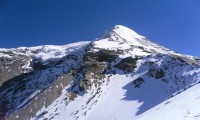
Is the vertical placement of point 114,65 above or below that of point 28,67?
below

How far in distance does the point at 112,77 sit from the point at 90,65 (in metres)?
10.2

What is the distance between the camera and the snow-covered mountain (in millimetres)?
69812

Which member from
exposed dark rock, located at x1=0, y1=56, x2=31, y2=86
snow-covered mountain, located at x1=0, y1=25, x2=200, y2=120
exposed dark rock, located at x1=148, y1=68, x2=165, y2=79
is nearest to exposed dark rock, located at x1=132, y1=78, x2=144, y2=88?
snow-covered mountain, located at x1=0, y1=25, x2=200, y2=120

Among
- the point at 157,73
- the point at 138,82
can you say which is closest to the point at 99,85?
the point at 138,82

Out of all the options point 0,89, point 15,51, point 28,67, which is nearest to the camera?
point 0,89

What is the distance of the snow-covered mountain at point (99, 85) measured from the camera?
6981cm

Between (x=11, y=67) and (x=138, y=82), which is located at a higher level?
(x=11, y=67)

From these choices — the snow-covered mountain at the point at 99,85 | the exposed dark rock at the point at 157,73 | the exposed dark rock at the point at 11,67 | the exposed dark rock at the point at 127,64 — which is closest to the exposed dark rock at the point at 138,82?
the snow-covered mountain at the point at 99,85

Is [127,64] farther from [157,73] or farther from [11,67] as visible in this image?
[11,67]

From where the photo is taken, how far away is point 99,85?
8281 centimetres

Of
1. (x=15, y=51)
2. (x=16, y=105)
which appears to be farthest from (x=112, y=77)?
(x=15, y=51)

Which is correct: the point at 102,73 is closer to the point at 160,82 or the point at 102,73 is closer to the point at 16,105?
the point at 160,82

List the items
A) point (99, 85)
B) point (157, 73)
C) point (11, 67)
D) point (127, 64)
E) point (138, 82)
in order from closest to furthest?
point (157, 73) → point (138, 82) → point (99, 85) → point (127, 64) → point (11, 67)

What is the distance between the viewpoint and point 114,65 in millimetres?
92812
